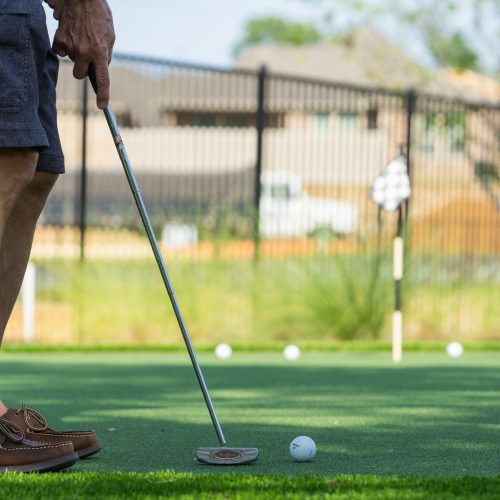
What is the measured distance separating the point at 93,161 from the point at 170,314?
3384 millimetres

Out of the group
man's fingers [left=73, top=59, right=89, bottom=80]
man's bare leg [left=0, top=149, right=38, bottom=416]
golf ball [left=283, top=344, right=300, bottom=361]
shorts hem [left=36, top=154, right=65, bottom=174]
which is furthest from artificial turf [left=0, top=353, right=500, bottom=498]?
man's fingers [left=73, top=59, right=89, bottom=80]

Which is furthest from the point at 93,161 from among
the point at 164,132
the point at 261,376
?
the point at 261,376

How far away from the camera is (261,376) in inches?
268

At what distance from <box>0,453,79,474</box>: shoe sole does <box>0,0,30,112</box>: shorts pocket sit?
1.03 meters

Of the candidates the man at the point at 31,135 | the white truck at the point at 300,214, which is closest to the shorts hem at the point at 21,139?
the man at the point at 31,135

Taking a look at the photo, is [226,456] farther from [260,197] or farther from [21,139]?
[260,197]

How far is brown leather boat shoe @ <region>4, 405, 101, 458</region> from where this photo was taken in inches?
142

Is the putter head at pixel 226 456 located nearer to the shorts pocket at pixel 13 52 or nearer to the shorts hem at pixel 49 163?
the shorts hem at pixel 49 163

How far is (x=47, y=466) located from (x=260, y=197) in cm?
814

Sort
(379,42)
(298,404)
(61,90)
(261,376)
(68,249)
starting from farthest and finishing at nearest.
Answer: (379,42)
(61,90)
(68,249)
(261,376)
(298,404)

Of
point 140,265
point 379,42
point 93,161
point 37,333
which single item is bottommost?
point 37,333

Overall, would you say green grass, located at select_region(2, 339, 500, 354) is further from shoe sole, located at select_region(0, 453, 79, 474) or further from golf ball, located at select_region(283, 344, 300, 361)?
shoe sole, located at select_region(0, 453, 79, 474)

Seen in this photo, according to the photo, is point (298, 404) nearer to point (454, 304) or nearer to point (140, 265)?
point (140, 265)

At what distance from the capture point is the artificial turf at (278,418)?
121 inches
